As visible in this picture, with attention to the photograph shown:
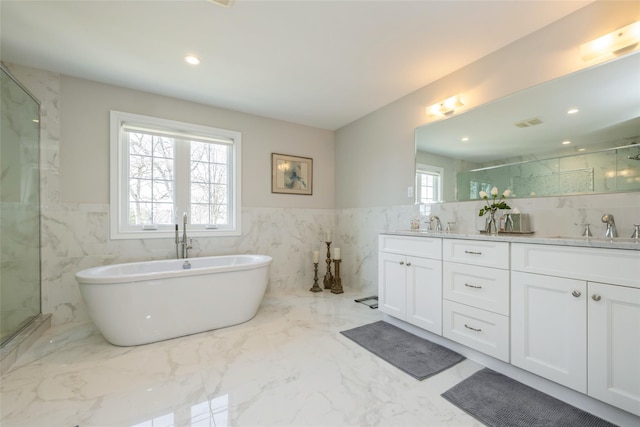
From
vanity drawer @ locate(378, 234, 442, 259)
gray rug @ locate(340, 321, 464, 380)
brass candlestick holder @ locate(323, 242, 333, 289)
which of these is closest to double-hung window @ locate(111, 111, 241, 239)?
brass candlestick holder @ locate(323, 242, 333, 289)

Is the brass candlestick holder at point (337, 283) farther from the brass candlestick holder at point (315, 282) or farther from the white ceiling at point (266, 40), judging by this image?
the white ceiling at point (266, 40)

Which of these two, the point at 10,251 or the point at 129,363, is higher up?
the point at 10,251

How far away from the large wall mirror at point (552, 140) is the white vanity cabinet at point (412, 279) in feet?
2.31

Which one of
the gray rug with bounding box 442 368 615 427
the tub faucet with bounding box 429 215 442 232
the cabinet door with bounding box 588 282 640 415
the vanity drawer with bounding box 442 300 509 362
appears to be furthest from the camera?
the tub faucet with bounding box 429 215 442 232

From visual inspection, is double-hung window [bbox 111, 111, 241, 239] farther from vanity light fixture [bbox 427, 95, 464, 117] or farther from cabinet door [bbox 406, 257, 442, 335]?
vanity light fixture [bbox 427, 95, 464, 117]

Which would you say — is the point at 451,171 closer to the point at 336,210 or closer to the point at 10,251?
the point at 336,210

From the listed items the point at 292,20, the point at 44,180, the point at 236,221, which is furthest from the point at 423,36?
the point at 44,180

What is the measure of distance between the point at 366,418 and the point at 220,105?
10.9 ft

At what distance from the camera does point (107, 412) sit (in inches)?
55.4

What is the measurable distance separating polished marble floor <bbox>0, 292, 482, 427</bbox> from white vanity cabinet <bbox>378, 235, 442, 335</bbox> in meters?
0.46

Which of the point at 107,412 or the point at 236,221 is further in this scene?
the point at 236,221

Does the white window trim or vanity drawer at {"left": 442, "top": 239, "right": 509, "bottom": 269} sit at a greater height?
the white window trim

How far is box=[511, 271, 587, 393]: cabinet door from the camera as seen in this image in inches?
54.2

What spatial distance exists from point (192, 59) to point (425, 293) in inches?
108
